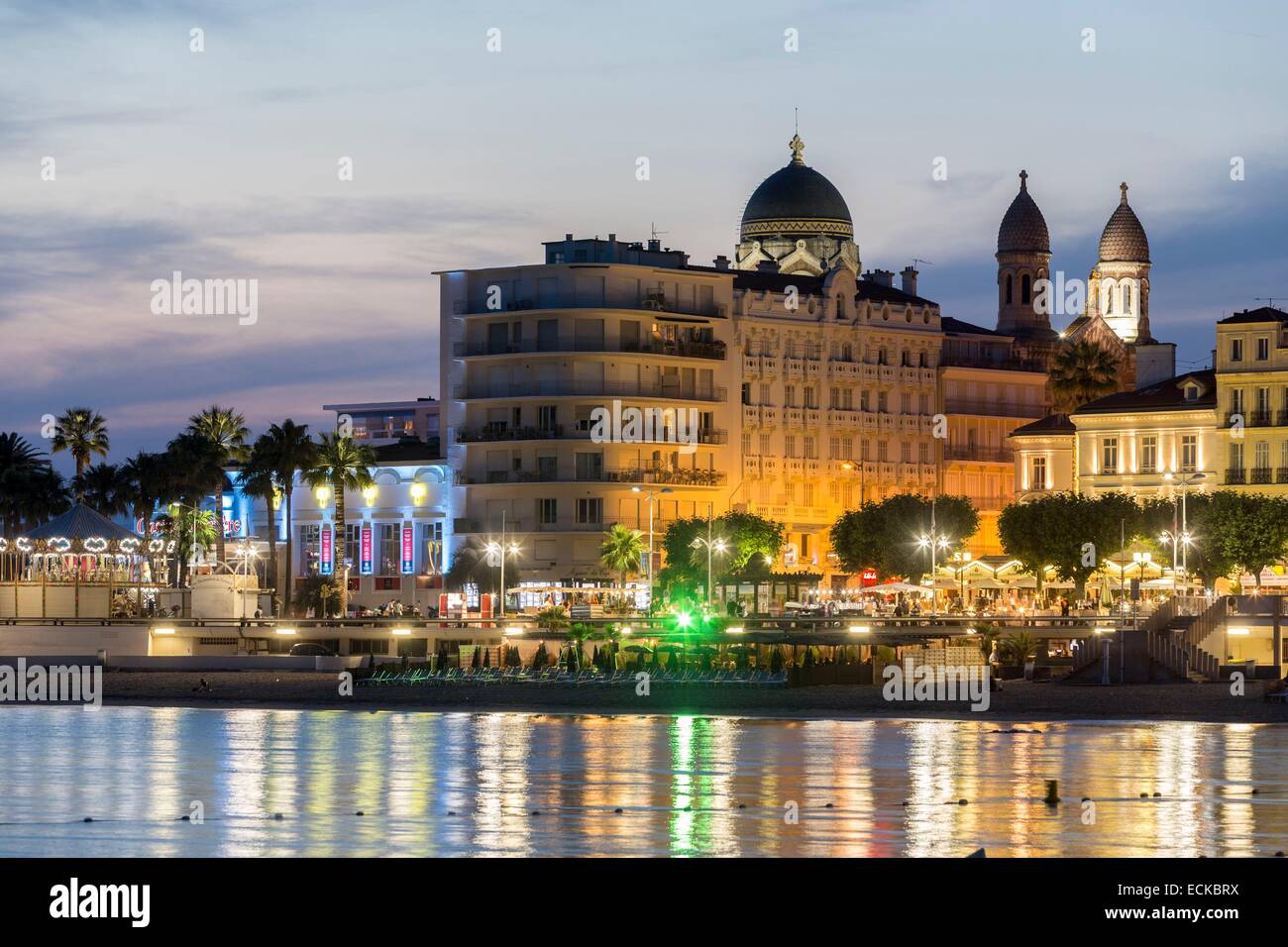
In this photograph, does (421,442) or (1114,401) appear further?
(421,442)

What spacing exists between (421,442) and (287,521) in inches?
901

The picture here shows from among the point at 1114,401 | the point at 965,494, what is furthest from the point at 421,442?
the point at 1114,401

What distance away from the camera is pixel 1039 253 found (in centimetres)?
18625

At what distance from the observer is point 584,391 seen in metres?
147

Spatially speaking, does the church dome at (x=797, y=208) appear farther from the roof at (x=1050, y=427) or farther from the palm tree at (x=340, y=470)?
the palm tree at (x=340, y=470)

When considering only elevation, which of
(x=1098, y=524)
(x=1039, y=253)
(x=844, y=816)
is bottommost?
(x=844, y=816)

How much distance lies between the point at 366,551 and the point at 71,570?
4773 centimetres

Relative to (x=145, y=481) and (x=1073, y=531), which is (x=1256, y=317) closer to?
(x=1073, y=531)

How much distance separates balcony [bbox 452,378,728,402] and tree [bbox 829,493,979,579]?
525 inches

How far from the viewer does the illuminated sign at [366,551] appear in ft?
497

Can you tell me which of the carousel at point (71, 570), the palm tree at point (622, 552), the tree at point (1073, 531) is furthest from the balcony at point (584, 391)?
the carousel at point (71, 570)

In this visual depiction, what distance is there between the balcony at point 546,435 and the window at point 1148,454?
29.9 metres

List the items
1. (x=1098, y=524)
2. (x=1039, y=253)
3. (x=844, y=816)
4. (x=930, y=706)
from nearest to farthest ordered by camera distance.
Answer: (x=844, y=816), (x=930, y=706), (x=1098, y=524), (x=1039, y=253)
